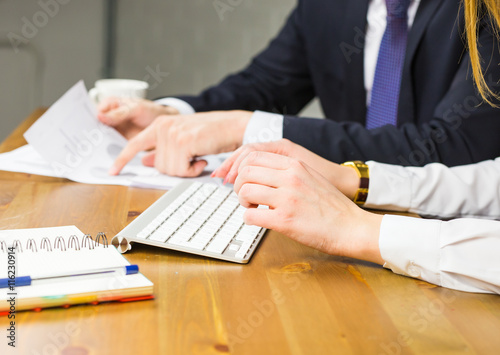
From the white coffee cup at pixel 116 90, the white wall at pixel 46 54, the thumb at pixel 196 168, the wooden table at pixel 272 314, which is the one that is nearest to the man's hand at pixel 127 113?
the white coffee cup at pixel 116 90

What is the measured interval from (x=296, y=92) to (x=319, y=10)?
0.29m

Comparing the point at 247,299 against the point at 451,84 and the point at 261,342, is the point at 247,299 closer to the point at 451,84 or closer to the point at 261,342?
the point at 261,342

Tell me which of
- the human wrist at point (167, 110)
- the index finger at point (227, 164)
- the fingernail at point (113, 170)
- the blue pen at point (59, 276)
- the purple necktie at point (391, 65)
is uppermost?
the purple necktie at point (391, 65)

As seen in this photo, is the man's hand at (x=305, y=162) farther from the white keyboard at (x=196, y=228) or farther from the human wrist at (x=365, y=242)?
the human wrist at (x=365, y=242)

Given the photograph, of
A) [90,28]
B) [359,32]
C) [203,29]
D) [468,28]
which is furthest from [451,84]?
[90,28]

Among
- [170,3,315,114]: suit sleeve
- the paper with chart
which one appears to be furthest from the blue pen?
[170,3,315,114]: suit sleeve

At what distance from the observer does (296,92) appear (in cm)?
181

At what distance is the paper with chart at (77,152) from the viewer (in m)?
1.07

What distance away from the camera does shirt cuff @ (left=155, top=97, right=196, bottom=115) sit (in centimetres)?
146

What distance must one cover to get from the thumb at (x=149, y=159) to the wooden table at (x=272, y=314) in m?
0.36

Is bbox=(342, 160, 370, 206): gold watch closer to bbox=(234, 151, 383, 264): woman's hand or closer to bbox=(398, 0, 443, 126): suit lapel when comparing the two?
bbox=(234, 151, 383, 264): woman's hand

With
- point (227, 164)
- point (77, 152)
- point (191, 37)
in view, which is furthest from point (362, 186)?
point (191, 37)

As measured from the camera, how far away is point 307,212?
29.2 inches

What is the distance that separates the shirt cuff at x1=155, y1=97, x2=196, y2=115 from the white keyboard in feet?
1.80
